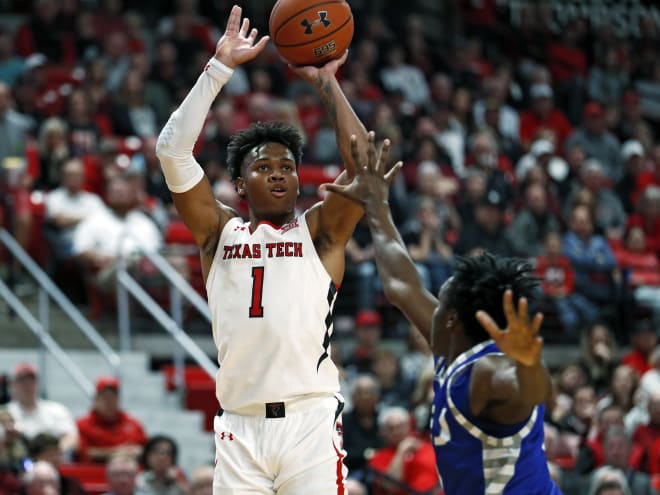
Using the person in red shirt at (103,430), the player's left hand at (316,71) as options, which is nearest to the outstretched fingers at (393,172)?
the player's left hand at (316,71)

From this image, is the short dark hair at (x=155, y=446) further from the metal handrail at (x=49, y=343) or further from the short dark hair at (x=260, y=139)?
the short dark hair at (x=260, y=139)

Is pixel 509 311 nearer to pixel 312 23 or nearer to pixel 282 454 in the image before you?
pixel 282 454

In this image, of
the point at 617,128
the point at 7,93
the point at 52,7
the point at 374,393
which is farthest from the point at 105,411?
the point at 617,128

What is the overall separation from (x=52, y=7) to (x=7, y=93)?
9.08 feet

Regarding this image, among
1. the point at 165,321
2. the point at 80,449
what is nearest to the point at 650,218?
the point at 165,321

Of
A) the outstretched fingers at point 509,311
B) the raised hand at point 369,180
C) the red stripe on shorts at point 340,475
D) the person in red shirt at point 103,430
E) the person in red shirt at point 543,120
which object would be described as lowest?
the red stripe on shorts at point 340,475

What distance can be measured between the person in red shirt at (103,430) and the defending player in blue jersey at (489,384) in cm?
494

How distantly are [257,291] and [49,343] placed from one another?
5.23m

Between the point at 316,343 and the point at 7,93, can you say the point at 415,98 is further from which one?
the point at 316,343

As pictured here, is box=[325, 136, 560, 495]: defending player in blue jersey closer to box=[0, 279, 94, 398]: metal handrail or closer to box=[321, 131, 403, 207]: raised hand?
box=[321, 131, 403, 207]: raised hand

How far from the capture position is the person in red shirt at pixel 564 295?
1259 centimetres

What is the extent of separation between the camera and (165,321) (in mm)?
10727

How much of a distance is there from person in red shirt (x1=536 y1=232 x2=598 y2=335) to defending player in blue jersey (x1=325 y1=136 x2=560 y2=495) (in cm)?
768

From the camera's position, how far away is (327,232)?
5.70 meters
